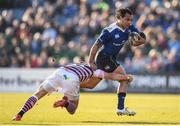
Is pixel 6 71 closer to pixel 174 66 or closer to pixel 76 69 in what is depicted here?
pixel 174 66

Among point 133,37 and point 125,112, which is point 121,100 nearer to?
point 125,112

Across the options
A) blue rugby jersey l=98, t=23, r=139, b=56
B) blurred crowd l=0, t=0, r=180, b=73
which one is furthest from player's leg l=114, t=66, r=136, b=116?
blurred crowd l=0, t=0, r=180, b=73

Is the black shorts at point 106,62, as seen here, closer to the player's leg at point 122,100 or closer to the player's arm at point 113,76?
the player's arm at point 113,76

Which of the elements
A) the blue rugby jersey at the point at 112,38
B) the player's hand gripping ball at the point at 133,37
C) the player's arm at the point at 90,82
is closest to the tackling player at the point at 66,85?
the player's arm at the point at 90,82

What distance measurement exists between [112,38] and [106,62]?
71 centimetres

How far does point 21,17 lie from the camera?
32.2 meters

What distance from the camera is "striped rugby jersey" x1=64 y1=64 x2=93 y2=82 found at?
1457cm

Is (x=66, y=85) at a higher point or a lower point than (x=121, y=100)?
higher

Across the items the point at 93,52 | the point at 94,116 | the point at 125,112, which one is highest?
the point at 93,52

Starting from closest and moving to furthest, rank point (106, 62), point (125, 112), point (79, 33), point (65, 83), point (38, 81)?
point (65, 83) → point (125, 112) → point (106, 62) → point (38, 81) → point (79, 33)

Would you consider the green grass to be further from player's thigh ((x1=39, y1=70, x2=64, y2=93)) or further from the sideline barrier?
the sideline barrier

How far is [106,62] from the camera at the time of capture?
16.5 m

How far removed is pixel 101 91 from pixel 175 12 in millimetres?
4933

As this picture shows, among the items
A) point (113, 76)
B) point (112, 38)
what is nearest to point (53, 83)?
point (113, 76)
